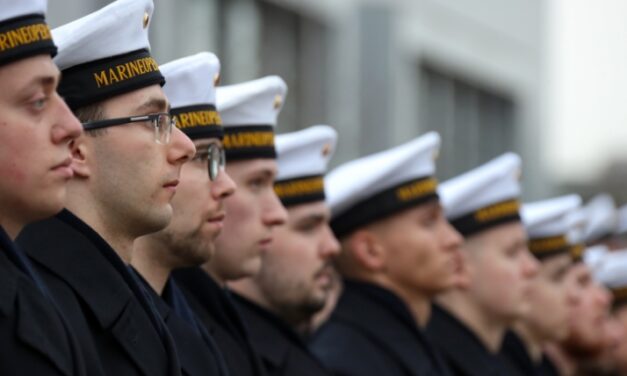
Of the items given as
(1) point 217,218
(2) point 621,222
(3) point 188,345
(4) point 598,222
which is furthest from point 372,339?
(2) point 621,222

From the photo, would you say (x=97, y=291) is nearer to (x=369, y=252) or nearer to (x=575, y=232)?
(x=369, y=252)

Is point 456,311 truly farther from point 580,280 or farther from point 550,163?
point 550,163

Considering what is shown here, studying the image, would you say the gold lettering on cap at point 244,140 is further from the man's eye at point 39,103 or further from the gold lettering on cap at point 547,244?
the gold lettering on cap at point 547,244

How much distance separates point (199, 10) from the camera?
13125mm

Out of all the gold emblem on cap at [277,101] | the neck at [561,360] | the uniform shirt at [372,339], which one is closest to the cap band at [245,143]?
the gold emblem on cap at [277,101]

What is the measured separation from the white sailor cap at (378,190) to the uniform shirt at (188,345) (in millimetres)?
2453

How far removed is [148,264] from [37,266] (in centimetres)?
101

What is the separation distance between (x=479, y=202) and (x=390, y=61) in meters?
9.32

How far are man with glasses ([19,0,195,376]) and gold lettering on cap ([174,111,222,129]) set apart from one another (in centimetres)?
63

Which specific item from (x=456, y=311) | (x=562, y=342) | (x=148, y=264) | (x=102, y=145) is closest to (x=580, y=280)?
(x=562, y=342)

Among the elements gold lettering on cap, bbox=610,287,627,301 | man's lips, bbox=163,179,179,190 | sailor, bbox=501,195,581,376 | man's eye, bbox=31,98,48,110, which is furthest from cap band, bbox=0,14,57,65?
gold lettering on cap, bbox=610,287,627,301

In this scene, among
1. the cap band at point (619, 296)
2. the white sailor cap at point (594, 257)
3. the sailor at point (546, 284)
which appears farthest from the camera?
the cap band at point (619, 296)

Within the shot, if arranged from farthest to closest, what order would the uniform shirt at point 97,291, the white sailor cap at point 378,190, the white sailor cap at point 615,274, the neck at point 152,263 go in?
the white sailor cap at point 615,274 → the white sailor cap at point 378,190 → the neck at point 152,263 → the uniform shirt at point 97,291

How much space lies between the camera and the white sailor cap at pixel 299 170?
7055 millimetres
